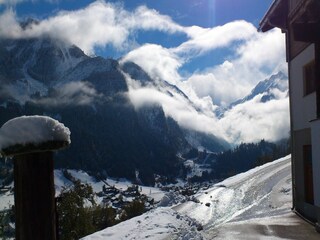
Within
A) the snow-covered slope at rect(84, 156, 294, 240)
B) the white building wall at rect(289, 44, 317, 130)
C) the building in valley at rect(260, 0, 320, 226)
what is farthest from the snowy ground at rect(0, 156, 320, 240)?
the white building wall at rect(289, 44, 317, 130)

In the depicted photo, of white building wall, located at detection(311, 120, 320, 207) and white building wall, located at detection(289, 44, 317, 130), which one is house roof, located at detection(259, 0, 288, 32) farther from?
white building wall, located at detection(311, 120, 320, 207)

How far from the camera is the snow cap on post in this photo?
206 centimetres

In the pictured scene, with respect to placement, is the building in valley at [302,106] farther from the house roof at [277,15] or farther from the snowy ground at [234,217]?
the snowy ground at [234,217]

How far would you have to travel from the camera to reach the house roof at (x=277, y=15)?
15514 millimetres

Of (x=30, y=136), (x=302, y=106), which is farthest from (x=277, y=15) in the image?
(x=30, y=136)

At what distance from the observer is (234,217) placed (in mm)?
15484

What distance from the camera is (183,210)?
1705 centimetres

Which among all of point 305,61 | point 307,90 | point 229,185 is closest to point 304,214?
point 307,90

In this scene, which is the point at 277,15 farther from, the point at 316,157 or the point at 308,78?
the point at 316,157

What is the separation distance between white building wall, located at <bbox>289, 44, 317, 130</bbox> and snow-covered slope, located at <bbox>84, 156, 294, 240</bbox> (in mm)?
3088

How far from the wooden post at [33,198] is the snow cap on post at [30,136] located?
0.05 metres

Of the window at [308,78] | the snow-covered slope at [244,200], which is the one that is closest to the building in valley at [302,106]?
the window at [308,78]

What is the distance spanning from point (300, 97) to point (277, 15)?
3.86 metres

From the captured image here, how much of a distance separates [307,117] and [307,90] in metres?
1.00
